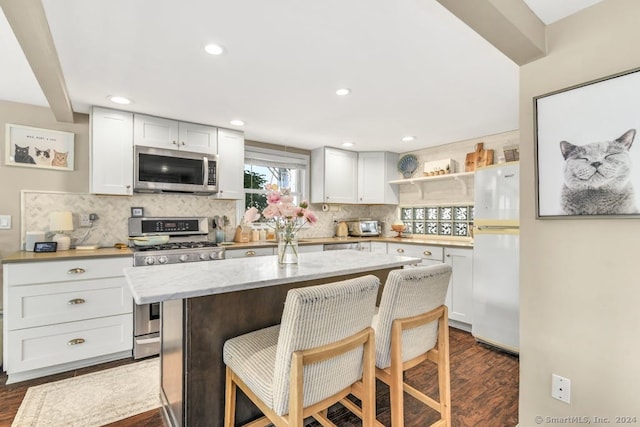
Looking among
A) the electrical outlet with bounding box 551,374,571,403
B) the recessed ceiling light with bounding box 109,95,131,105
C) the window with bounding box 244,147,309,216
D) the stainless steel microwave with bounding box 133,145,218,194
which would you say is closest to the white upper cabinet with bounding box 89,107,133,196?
the stainless steel microwave with bounding box 133,145,218,194

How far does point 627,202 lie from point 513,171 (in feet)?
4.89

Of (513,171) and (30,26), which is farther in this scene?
(513,171)

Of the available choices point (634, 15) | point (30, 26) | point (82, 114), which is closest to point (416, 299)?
point (634, 15)

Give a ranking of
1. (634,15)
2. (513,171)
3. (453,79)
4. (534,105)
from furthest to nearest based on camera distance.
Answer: (513,171), (453,79), (534,105), (634,15)

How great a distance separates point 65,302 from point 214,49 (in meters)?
2.24

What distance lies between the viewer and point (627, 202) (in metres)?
1.37

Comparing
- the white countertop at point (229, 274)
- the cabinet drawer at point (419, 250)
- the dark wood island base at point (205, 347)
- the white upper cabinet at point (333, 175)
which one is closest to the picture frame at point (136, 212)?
the white countertop at point (229, 274)

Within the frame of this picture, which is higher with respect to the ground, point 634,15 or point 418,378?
point 634,15

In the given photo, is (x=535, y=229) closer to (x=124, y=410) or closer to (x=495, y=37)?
(x=495, y=37)

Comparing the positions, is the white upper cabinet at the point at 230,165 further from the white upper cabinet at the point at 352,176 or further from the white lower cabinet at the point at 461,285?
the white lower cabinet at the point at 461,285

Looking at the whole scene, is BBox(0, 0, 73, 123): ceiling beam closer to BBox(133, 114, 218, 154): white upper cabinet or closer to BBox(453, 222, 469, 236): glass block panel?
BBox(133, 114, 218, 154): white upper cabinet

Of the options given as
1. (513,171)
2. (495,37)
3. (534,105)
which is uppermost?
(495,37)

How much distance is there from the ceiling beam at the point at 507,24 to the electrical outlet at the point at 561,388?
1680 millimetres

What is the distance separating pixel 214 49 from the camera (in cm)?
184
